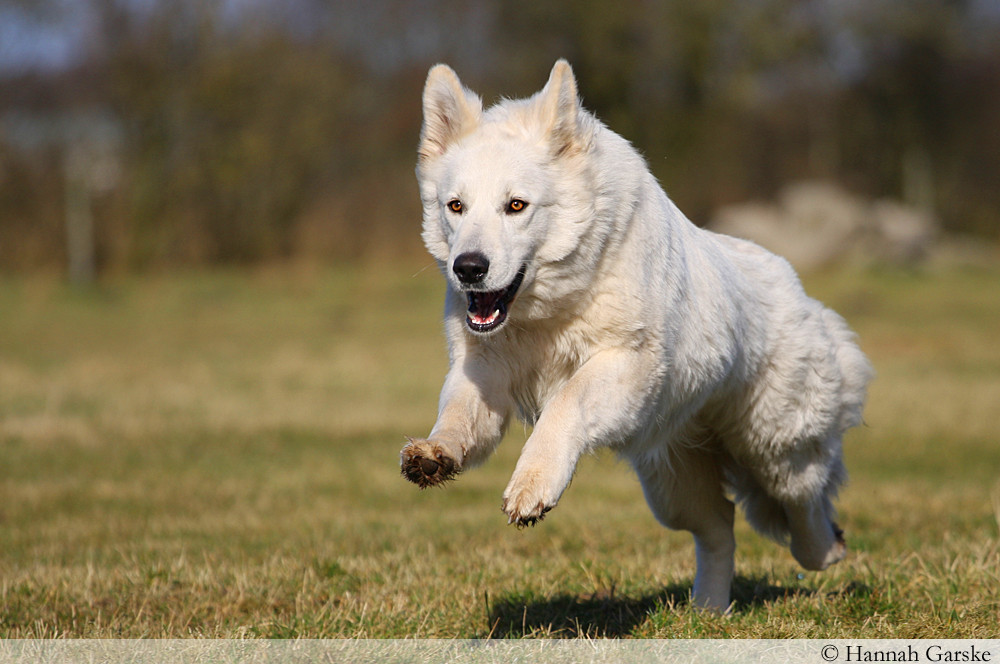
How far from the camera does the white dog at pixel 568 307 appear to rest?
3.89 m

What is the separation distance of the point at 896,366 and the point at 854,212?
11.0 m

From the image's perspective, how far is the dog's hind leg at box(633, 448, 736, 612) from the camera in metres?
5.00

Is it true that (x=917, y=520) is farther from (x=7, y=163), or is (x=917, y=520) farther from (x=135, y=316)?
(x=7, y=163)

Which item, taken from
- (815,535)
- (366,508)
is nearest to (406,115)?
(366,508)

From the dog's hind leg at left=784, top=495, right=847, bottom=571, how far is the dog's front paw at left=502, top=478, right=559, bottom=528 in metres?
2.05

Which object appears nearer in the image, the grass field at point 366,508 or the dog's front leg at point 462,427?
the dog's front leg at point 462,427

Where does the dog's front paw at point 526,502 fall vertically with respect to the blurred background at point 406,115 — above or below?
below

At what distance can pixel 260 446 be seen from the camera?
1102 cm

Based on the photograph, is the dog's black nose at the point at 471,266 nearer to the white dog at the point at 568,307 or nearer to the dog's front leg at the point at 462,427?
the white dog at the point at 568,307

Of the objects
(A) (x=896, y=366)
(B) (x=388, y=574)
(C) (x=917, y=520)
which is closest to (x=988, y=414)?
→ (A) (x=896, y=366)

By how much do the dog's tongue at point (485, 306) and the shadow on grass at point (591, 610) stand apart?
48.5 inches

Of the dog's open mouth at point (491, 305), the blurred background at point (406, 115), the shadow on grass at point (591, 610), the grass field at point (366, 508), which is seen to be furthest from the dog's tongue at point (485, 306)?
the blurred background at point (406, 115)

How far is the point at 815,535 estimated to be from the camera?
5254mm

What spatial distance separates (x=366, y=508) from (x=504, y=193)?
5099mm
